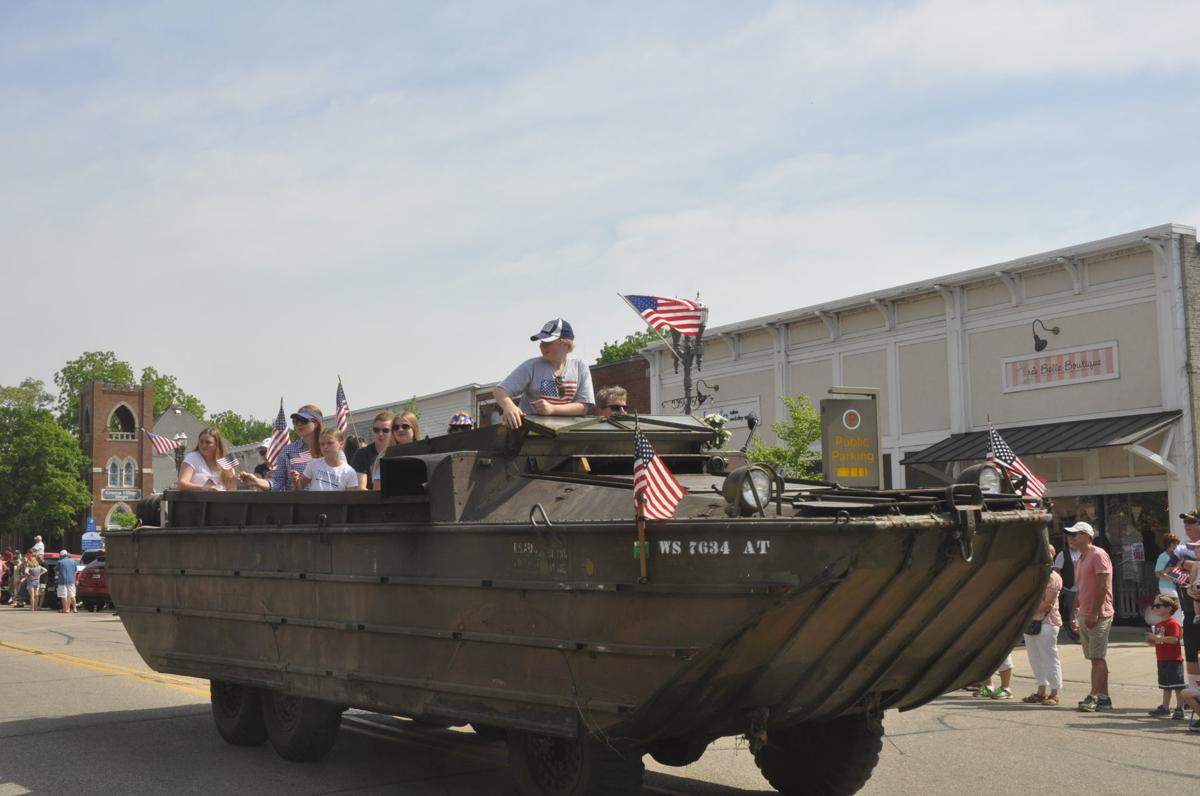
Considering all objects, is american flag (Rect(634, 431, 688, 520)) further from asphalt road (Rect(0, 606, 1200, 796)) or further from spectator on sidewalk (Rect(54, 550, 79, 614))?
spectator on sidewalk (Rect(54, 550, 79, 614))

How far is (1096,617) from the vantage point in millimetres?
11547

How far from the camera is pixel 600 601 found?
236 inches

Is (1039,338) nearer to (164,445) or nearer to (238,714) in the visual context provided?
(164,445)

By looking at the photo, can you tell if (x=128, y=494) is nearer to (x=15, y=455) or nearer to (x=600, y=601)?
(x=15, y=455)

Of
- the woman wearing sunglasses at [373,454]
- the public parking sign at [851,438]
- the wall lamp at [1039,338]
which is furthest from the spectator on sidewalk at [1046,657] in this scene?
the wall lamp at [1039,338]

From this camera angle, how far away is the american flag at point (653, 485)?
19.0 feet

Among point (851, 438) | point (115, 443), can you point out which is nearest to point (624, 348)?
point (115, 443)

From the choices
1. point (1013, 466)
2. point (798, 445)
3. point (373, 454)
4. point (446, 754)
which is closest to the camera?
point (1013, 466)

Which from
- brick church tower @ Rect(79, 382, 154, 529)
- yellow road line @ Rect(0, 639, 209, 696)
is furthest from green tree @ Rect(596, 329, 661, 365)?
yellow road line @ Rect(0, 639, 209, 696)

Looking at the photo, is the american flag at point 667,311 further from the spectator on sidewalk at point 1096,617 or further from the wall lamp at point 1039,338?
the wall lamp at point 1039,338

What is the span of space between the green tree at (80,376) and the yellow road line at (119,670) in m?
77.3

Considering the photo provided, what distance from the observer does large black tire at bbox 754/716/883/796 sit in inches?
272

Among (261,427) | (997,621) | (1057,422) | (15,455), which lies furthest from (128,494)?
(997,621)

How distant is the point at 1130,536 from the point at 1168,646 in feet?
37.3
